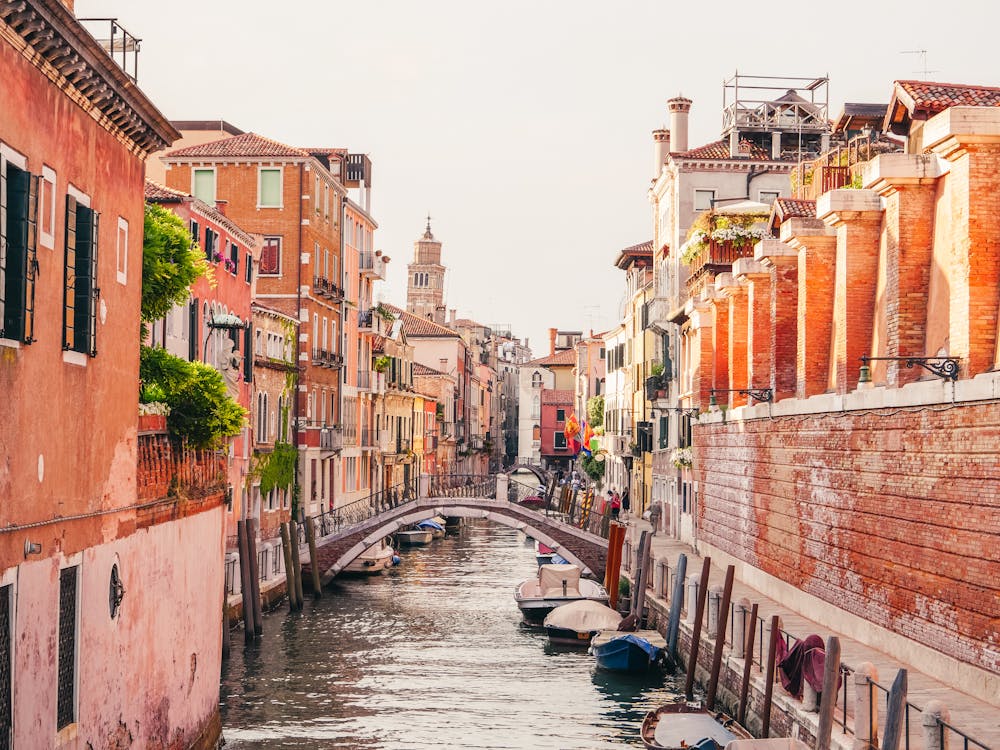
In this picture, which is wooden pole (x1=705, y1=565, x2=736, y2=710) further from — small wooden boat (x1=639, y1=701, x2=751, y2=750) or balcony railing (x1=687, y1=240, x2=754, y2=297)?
balcony railing (x1=687, y1=240, x2=754, y2=297)

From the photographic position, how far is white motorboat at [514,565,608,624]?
106ft

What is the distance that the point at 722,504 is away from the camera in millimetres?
30266

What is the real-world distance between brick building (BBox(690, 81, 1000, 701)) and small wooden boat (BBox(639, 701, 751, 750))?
215 cm

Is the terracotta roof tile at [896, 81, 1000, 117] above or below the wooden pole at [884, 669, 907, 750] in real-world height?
above

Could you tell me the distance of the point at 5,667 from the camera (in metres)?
9.19

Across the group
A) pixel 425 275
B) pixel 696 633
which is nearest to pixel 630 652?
pixel 696 633

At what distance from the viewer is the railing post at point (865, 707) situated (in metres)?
12.5

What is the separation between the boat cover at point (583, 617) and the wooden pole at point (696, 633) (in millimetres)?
6781

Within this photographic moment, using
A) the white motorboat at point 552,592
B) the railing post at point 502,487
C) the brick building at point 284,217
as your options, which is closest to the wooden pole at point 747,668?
the white motorboat at point 552,592

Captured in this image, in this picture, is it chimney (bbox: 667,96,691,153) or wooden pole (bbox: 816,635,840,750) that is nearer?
wooden pole (bbox: 816,635,840,750)

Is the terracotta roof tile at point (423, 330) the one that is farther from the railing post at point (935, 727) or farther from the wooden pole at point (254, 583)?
the railing post at point (935, 727)

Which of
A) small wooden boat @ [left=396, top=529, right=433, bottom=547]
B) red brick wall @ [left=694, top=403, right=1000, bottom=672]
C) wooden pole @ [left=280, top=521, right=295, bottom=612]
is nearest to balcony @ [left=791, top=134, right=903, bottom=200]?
red brick wall @ [left=694, top=403, right=1000, bottom=672]

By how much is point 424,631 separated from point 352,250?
74.5ft

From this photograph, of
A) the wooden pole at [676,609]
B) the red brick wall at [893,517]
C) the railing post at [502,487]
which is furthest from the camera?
the railing post at [502,487]
